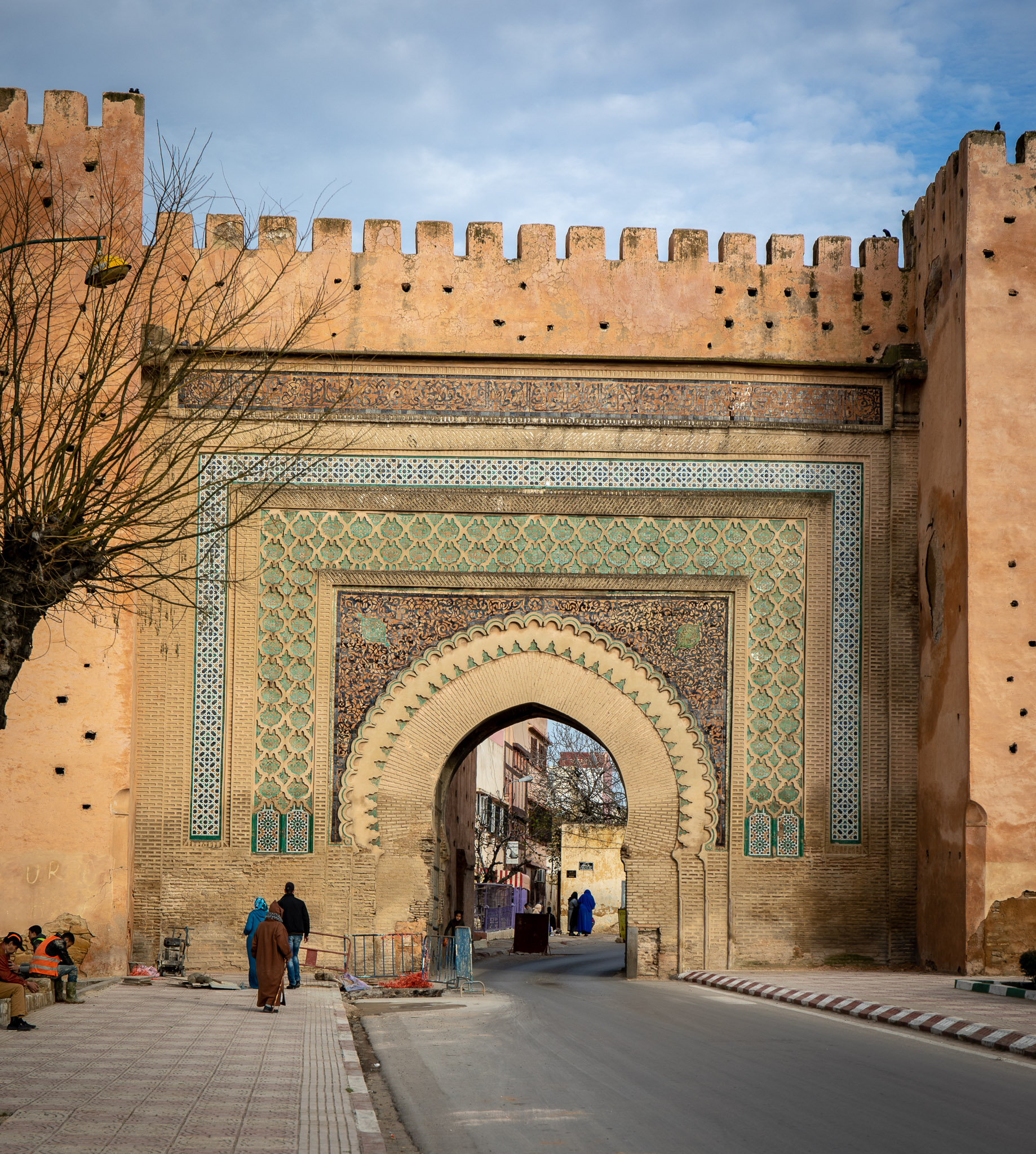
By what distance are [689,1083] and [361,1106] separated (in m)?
1.47

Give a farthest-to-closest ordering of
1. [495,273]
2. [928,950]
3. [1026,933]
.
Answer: [495,273] < [928,950] < [1026,933]

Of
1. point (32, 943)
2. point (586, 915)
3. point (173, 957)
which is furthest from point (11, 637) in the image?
point (586, 915)

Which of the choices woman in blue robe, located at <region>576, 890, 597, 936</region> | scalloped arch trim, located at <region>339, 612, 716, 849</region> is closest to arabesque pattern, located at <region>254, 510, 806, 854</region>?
scalloped arch trim, located at <region>339, 612, 716, 849</region>

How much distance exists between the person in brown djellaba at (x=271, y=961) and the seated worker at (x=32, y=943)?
4.79 ft

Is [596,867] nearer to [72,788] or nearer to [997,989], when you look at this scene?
[72,788]

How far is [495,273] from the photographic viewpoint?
512 inches

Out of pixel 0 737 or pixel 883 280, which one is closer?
pixel 0 737

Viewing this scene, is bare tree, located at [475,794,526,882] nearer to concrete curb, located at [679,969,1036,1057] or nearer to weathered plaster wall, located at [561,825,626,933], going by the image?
weathered plaster wall, located at [561,825,626,933]

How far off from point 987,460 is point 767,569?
2073 mm

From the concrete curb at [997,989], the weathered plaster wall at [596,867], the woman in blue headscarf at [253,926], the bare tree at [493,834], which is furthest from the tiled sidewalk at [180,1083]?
the weathered plaster wall at [596,867]

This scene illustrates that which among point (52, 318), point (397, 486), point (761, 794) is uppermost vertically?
point (52, 318)

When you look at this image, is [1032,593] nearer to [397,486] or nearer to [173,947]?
[397,486]

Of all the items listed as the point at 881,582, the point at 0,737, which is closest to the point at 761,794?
the point at 881,582

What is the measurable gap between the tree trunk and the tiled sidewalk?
1.62 metres
